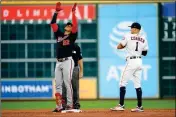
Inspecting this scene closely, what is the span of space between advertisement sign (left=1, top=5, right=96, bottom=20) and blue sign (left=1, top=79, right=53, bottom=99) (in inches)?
82.4

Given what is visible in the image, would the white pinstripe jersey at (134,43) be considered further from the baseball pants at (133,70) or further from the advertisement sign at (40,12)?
the advertisement sign at (40,12)

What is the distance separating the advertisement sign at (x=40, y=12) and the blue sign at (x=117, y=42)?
0.46 metres

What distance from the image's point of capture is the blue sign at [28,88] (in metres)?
17.9

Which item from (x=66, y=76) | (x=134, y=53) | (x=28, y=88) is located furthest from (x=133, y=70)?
(x=28, y=88)

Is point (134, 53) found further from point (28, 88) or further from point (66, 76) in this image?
point (28, 88)

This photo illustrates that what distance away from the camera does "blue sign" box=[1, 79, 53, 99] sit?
17859mm

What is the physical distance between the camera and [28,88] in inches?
704

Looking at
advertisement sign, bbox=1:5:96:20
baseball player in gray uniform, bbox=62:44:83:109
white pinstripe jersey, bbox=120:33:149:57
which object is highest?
advertisement sign, bbox=1:5:96:20

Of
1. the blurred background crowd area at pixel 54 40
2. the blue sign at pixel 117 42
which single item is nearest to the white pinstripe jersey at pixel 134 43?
the blue sign at pixel 117 42

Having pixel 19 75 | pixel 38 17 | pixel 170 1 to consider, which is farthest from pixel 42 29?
pixel 170 1

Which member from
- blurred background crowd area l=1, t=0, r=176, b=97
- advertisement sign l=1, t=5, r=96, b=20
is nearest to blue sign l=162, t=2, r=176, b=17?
blurred background crowd area l=1, t=0, r=176, b=97

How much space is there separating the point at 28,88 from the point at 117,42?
3267 millimetres

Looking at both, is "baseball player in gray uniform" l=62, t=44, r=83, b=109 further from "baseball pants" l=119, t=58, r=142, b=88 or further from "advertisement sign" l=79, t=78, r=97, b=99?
"advertisement sign" l=79, t=78, r=97, b=99

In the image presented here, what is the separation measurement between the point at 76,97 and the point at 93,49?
7366mm
